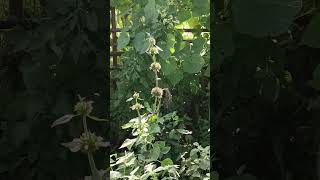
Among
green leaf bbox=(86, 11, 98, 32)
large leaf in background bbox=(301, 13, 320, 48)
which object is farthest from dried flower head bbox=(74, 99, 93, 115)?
large leaf in background bbox=(301, 13, 320, 48)

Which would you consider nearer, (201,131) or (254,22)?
→ (254,22)

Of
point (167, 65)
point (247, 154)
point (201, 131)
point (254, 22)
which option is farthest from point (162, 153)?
point (254, 22)

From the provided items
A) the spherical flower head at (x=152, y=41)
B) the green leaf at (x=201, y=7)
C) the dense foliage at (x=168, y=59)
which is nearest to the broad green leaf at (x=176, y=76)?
the dense foliage at (x=168, y=59)

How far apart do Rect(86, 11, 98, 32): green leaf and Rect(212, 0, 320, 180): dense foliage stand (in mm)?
211

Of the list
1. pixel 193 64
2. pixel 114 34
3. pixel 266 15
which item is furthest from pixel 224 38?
pixel 114 34

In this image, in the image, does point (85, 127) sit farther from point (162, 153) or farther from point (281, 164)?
point (162, 153)

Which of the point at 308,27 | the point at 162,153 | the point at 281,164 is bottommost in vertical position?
the point at 162,153

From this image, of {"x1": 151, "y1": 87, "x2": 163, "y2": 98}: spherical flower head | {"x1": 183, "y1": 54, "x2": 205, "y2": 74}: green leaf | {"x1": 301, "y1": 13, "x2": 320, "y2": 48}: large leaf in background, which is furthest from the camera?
{"x1": 151, "y1": 87, "x2": 163, "y2": 98}: spherical flower head

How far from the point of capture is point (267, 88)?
77cm

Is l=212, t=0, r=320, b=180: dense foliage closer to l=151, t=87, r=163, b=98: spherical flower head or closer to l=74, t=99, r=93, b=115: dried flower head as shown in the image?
l=74, t=99, r=93, b=115: dried flower head

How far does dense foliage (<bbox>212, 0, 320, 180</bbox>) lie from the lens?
74cm

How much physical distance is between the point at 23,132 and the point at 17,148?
0.04 metres

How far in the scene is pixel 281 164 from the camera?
0.81m

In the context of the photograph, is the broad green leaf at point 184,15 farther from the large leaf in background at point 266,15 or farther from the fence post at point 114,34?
the large leaf in background at point 266,15
